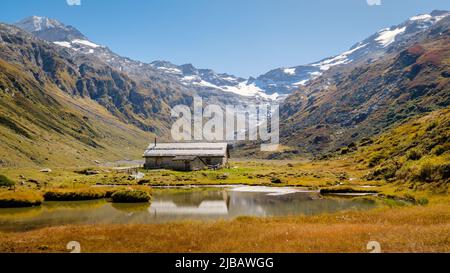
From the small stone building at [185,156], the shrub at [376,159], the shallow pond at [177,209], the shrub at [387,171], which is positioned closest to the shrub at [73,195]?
the shallow pond at [177,209]

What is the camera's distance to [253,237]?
88.2 ft

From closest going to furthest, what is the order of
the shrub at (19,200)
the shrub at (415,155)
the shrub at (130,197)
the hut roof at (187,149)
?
the shrub at (19,200)
the shrub at (130,197)
the shrub at (415,155)
the hut roof at (187,149)

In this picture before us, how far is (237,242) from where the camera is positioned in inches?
979

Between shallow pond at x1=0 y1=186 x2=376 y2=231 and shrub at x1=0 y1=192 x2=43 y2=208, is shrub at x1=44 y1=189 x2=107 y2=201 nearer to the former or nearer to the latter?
shallow pond at x1=0 y1=186 x2=376 y2=231

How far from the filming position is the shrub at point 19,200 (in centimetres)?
5256

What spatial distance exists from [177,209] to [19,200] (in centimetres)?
2035

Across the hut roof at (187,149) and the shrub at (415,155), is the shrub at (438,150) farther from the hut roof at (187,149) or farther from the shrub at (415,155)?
the hut roof at (187,149)

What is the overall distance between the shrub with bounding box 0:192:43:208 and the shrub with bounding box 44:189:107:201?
179 inches

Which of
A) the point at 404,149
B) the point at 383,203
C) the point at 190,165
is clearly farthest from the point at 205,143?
the point at 383,203

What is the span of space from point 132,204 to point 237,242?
3356 centimetres

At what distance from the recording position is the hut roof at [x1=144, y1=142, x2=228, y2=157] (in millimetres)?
129750

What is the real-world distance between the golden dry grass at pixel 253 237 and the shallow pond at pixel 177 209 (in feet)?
28.9

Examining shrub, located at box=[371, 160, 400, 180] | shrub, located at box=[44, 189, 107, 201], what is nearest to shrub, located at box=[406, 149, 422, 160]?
shrub, located at box=[371, 160, 400, 180]
